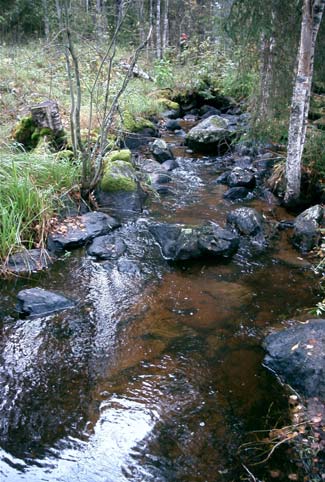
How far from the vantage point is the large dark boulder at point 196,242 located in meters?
5.52

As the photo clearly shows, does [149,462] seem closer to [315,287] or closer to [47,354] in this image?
[47,354]

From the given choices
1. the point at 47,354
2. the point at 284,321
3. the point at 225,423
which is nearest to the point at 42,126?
the point at 47,354

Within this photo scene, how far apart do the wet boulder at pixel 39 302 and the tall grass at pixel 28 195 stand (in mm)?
915

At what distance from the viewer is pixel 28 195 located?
5.59 meters

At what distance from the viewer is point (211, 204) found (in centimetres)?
747

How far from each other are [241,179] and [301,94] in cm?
221

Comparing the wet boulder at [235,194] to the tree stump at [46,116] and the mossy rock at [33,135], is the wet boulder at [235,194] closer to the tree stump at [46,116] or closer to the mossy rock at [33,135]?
the mossy rock at [33,135]

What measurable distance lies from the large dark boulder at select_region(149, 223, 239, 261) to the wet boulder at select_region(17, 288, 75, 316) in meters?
1.63

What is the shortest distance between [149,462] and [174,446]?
0.21 metres

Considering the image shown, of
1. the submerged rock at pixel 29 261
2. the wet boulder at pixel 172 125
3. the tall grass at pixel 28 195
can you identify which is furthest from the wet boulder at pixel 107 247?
the wet boulder at pixel 172 125

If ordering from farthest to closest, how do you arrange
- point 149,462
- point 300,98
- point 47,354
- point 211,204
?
point 211,204
point 300,98
point 47,354
point 149,462

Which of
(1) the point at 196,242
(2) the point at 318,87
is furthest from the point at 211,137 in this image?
(1) the point at 196,242

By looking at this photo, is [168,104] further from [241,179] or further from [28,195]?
[28,195]

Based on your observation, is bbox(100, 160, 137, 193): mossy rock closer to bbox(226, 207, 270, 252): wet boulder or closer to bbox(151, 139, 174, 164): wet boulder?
bbox(226, 207, 270, 252): wet boulder
